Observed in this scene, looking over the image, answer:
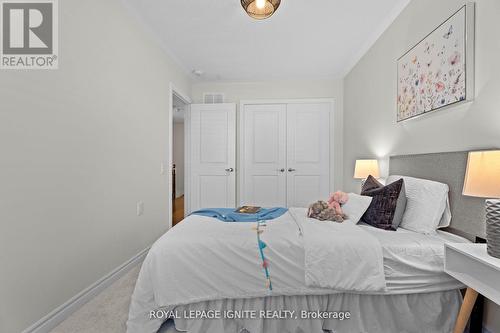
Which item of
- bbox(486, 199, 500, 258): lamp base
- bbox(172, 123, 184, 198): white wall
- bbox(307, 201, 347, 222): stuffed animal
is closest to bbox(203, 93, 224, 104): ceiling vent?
bbox(307, 201, 347, 222): stuffed animal

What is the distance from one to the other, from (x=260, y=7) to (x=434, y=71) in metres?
1.46

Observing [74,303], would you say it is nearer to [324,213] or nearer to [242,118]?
[324,213]

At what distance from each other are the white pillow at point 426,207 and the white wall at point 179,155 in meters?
6.88

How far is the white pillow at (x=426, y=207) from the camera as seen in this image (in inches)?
67.5

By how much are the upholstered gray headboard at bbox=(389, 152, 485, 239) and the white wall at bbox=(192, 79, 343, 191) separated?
7.47ft

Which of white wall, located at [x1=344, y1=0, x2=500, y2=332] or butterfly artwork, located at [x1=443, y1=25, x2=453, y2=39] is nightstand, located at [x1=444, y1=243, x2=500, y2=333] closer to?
white wall, located at [x1=344, y1=0, x2=500, y2=332]

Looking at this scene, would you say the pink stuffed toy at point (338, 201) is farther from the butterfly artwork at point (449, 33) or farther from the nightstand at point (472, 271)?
the butterfly artwork at point (449, 33)

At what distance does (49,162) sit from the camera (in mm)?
1587

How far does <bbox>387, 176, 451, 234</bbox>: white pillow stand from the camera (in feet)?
5.63

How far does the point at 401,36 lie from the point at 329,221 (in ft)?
6.40

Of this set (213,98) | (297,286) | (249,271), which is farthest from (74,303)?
(213,98)

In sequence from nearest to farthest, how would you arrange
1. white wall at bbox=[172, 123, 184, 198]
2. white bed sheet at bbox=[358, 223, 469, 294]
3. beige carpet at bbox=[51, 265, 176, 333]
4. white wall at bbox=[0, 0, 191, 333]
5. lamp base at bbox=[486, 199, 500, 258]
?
lamp base at bbox=[486, 199, 500, 258] < white wall at bbox=[0, 0, 191, 333] < white bed sheet at bbox=[358, 223, 469, 294] < beige carpet at bbox=[51, 265, 176, 333] < white wall at bbox=[172, 123, 184, 198]

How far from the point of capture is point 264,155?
4422 mm

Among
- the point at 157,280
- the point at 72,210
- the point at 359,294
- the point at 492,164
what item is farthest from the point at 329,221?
the point at 72,210
